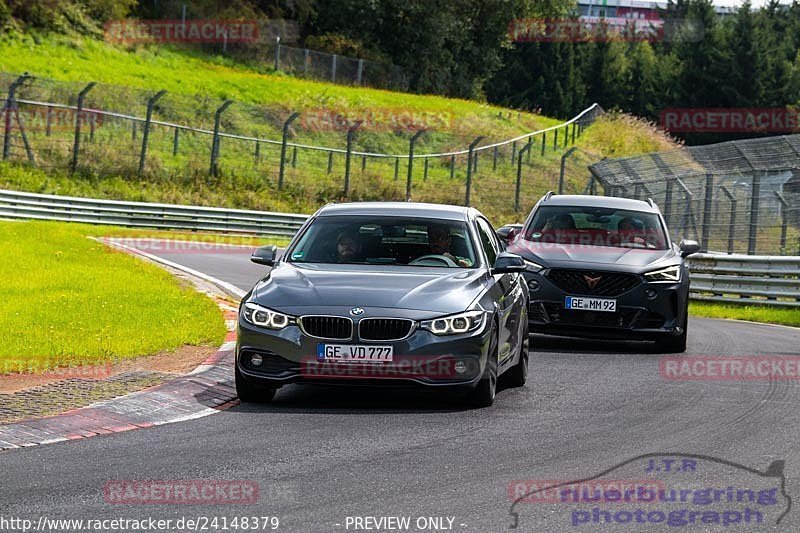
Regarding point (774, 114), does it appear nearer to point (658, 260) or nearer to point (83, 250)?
point (83, 250)

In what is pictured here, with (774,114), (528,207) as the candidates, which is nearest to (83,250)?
(528,207)

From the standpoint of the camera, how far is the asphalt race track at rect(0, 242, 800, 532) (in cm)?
671

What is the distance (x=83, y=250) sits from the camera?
24016mm

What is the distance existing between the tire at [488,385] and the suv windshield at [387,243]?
1022 mm

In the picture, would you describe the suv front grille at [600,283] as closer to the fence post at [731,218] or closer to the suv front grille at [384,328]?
the suv front grille at [384,328]

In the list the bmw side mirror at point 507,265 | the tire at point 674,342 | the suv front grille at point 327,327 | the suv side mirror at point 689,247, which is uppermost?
the bmw side mirror at point 507,265

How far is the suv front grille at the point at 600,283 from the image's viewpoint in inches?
577

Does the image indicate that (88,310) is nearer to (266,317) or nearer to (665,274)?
(266,317)

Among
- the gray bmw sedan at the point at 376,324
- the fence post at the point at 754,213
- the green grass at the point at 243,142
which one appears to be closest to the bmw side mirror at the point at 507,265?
the gray bmw sedan at the point at 376,324

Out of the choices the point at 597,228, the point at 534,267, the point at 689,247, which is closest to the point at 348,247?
the point at 534,267

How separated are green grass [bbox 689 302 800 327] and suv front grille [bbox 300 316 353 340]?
Result: 509 inches

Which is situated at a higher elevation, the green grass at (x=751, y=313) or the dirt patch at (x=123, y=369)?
the dirt patch at (x=123, y=369)

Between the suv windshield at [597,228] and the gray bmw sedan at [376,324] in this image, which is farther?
the suv windshield at [597,228]

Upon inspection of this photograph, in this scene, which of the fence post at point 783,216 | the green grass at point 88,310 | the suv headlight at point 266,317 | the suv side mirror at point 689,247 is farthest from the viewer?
the fence post at point 783,216
